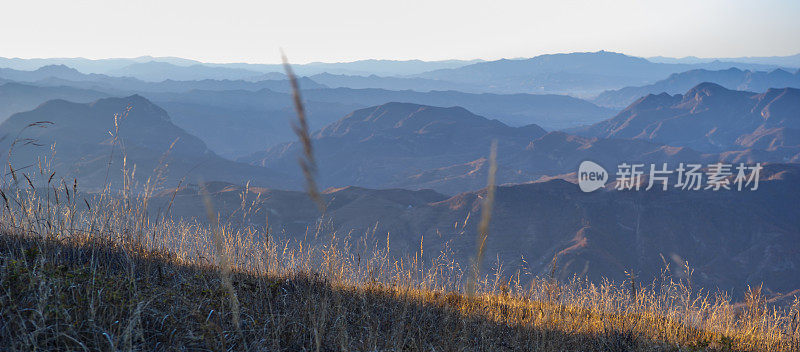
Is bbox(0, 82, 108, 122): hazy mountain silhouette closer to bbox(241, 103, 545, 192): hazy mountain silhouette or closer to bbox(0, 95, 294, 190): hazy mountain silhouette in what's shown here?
bbox(0, 95, 294, 190): hazy mountain silhouette

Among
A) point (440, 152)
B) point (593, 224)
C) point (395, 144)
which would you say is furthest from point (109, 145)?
point (593, 224)

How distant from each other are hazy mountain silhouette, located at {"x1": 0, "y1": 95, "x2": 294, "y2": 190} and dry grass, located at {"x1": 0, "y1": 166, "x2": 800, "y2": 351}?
65317mm

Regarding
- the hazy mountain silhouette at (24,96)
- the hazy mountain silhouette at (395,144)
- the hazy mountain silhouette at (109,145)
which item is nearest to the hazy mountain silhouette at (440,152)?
A: the hazy mountain silhouette at (395,144)

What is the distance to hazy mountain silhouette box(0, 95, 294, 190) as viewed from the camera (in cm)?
7350

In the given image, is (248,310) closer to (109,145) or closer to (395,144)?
(109,145)

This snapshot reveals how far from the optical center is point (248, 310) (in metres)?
2.51

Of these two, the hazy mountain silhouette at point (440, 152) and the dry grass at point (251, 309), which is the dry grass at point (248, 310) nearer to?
the dry grass at point (251, 309)

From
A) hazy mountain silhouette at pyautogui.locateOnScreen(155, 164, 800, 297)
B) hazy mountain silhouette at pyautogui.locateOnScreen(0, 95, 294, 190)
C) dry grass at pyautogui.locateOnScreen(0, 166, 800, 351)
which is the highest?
dry grass at pyautogui.locateOnScreen(0, 166, 800, 351)

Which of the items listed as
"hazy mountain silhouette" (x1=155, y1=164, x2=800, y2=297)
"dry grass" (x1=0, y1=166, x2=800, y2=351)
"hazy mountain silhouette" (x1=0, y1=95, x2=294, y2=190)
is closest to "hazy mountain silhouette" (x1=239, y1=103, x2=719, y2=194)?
"hazy mountain silhouette" (x1=0, y1=95, x2=294, y2=190)

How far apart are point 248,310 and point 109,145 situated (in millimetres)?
99919

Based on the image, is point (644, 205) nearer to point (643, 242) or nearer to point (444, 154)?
point (643, 242)

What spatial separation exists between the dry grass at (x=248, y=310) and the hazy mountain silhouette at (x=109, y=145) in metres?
65.3

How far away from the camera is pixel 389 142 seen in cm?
13275

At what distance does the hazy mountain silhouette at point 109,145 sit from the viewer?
7350 centimetres
